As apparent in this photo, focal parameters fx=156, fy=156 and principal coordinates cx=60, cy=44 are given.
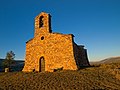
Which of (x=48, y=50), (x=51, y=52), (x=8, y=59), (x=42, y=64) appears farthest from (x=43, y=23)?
(x=8, y=59)

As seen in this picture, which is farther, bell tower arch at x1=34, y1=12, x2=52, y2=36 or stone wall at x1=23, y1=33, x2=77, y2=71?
bell tower arch at x1=34, y1=12, x2=52, y2=36

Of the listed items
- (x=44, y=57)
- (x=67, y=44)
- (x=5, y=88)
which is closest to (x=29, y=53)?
(x=44, y=57)

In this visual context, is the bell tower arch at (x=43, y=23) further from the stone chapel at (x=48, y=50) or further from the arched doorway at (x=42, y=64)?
the arched doorway at (x=42, y=64)

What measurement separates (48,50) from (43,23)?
4861 mm

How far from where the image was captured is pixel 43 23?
2702 cm

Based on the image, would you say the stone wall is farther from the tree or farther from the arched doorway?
the tree

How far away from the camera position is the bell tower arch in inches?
1044

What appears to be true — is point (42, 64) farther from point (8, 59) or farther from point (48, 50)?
point (8, 59)

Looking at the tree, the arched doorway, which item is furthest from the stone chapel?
the tree

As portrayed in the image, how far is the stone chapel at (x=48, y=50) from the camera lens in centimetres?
2397

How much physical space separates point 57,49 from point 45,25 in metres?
4.82

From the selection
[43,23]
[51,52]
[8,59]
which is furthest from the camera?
[8,59]

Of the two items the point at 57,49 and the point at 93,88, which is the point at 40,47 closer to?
the point at 57,49

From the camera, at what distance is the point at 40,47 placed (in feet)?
87.2
